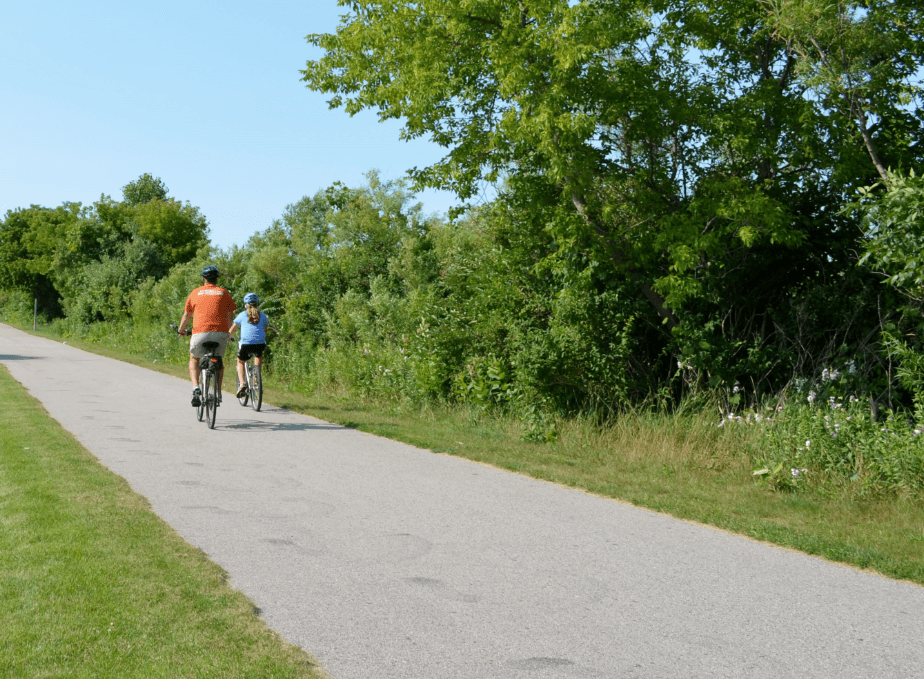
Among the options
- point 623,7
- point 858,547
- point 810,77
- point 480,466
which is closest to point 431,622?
point 858,547

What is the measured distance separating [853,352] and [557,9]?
5.64m

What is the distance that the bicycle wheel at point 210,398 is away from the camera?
502 inches

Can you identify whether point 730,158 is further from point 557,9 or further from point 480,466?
point 480,466

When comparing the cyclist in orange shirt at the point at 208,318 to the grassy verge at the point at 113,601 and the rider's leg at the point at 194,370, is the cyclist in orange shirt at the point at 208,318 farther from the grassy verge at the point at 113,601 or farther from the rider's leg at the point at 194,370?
the grassy verge at the point at 113,601

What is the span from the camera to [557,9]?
10570 millimetres

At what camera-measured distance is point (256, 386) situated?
15.2 meters

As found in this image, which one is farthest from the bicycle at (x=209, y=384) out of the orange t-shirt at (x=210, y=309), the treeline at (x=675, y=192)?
the treeline at (x=675, y=192)

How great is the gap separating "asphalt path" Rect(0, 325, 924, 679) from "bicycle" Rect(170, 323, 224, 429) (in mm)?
2772

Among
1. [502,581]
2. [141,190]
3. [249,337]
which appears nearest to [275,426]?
[249,337]

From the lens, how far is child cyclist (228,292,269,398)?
1533 centimetres

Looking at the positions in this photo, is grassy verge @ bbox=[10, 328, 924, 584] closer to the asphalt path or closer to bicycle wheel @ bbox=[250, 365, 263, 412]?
the asphalt path

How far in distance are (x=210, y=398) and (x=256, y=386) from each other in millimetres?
2340

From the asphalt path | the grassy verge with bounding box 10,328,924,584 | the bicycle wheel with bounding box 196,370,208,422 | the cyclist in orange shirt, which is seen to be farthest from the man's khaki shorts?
the asphalt path

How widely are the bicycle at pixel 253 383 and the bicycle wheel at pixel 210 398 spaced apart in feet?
6.44
